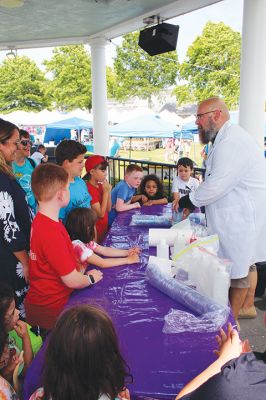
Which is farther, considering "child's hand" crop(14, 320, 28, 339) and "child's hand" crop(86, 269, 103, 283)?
"child's hand" crop(86, 269, 103, 283)

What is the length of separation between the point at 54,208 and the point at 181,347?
0.99 meters

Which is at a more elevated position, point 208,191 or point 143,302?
point 208,191

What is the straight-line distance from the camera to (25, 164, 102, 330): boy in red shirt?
6.01 feet

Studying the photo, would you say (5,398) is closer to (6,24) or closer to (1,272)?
(1,272)

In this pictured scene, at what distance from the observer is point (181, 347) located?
1.44 m

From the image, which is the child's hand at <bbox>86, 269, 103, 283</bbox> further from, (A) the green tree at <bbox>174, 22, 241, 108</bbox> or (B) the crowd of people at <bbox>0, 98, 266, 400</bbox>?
(A) the green tree at <bbox>174, 22, 241, 108</bbox>

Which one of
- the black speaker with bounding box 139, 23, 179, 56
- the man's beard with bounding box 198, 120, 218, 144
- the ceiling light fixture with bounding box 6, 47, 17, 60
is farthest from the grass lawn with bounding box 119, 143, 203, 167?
the man's beard with bounding box 198, 120, 218, 144

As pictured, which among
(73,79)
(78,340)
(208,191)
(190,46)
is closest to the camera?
(78,340)

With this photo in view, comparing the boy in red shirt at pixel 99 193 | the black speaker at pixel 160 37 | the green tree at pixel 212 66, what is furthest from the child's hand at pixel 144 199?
the green tree at pixel 212 66

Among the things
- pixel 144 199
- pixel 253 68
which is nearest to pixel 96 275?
pixel 144 199

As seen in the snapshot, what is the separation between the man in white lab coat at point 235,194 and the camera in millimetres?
2727

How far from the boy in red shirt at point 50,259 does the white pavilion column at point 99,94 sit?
21.8 ft

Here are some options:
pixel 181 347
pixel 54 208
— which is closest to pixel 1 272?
pixel 54 208

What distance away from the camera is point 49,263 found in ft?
6.18
